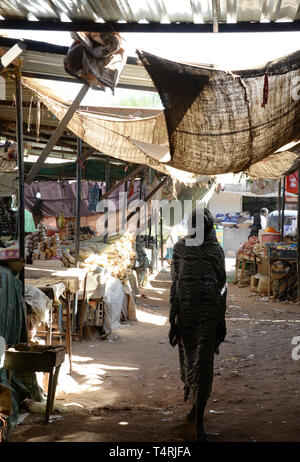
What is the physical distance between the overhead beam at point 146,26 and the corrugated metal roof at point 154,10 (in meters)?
0.04

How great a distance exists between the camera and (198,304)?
4.52 meters

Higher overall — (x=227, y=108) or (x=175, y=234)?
(x=227, y=108)

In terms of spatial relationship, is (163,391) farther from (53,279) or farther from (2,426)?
(2,426)

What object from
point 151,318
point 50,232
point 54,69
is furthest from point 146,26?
point 50,232

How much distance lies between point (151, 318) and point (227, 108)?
24.8 ft

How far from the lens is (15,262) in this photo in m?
4.43

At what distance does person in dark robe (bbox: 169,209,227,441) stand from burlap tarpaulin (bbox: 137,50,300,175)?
734 millimetres

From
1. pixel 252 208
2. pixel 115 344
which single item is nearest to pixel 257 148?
pixel 115 344

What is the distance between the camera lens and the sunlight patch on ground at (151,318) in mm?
10470

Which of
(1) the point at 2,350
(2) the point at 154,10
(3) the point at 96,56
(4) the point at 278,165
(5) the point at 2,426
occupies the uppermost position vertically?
(2) the point at 154,10

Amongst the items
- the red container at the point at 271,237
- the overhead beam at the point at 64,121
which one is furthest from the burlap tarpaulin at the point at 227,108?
the red container at the point at 271,237

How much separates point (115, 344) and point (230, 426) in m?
4.25
